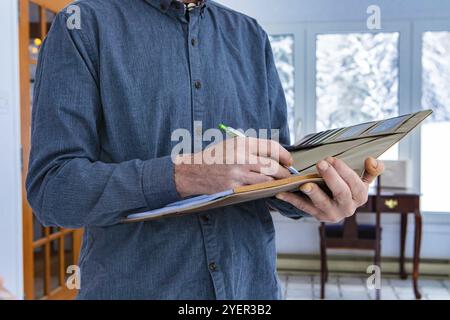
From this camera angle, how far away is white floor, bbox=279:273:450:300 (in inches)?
96.2

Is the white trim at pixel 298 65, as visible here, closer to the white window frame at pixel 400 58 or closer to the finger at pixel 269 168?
the white window frame at pixel 400 58

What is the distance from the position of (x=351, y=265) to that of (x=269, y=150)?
2.64m

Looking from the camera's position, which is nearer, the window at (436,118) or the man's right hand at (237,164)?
the man's right hand at (237,164)

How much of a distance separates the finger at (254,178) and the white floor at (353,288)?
208 cm

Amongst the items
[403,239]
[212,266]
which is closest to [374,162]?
[212,266]

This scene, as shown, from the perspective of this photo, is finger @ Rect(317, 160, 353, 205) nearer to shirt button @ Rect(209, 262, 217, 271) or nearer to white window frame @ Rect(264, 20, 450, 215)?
shirt button @ Rect(209, 262, 217, 271)

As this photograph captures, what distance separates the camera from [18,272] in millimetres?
1717

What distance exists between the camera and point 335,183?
39cm

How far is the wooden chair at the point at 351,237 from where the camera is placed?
94.4 inches

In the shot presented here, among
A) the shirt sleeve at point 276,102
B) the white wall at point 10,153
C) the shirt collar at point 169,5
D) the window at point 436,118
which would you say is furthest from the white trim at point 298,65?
the shirt collar at point 169,5

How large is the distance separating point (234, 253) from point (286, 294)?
2.08 m

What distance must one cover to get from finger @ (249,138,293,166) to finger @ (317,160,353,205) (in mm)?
35

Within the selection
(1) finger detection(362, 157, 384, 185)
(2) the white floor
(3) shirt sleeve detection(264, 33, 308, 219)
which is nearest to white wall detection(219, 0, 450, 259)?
(2) the white floor

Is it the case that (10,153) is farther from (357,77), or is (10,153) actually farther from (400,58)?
(400,58)
